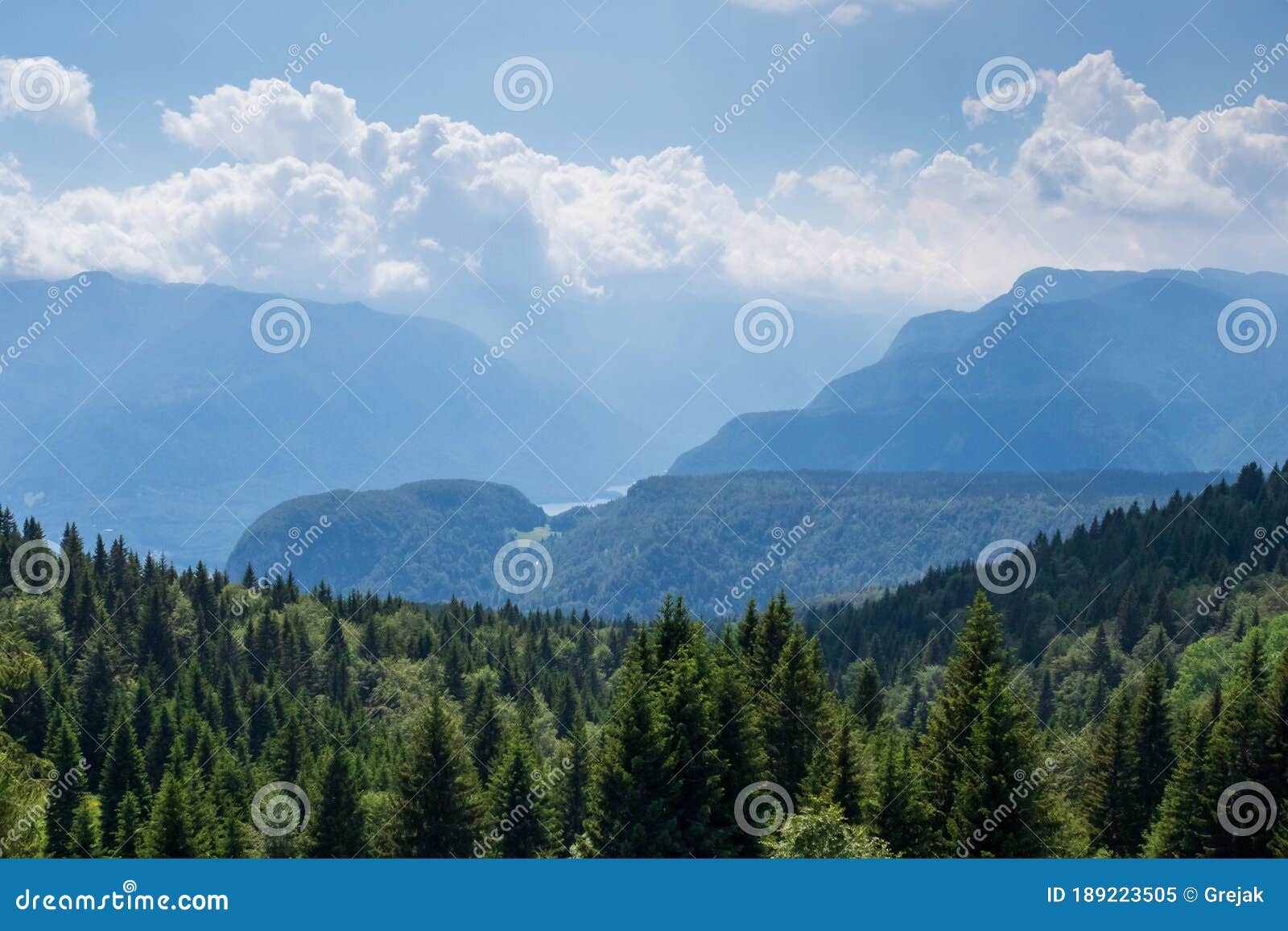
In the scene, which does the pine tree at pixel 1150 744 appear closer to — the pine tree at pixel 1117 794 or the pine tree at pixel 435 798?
the pine tree at pixel 1117 794

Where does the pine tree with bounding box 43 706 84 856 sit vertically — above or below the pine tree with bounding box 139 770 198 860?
above

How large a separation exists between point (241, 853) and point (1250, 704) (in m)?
54.9

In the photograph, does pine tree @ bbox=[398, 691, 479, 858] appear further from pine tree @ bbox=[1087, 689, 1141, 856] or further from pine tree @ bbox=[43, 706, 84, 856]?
pine tree @ bbox=[1087, 689, 1141, 856]

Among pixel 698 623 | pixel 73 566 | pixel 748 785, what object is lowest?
pixel 748 785

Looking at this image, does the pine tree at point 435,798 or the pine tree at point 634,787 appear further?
the pine tree at point 435,798

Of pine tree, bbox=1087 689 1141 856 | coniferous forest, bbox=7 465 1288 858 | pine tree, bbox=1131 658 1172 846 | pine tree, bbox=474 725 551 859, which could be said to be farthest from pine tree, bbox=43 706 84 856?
pine tree, bbox=1131 658 1172 846

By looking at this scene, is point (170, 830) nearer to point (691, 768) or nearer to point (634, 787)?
point (634, 787)

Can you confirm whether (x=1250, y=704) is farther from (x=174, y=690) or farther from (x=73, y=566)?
(x=73, y=566)

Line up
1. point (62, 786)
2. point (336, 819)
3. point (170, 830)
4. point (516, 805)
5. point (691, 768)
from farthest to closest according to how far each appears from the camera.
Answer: point (62, 786) → point (516, 805) → point (336, 819) → point (170, 830) → point (691, 768)

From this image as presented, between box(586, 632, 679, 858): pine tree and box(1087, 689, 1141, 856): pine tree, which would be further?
box(1087, 689, 1141, 856): pine tree

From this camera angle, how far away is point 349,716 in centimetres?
12619

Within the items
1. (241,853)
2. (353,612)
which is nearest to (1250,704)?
(241,853)

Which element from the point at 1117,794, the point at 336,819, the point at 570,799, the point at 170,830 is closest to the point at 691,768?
the point at 570,799

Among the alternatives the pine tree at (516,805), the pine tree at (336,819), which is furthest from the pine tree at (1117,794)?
the pine tree at (336,819)
